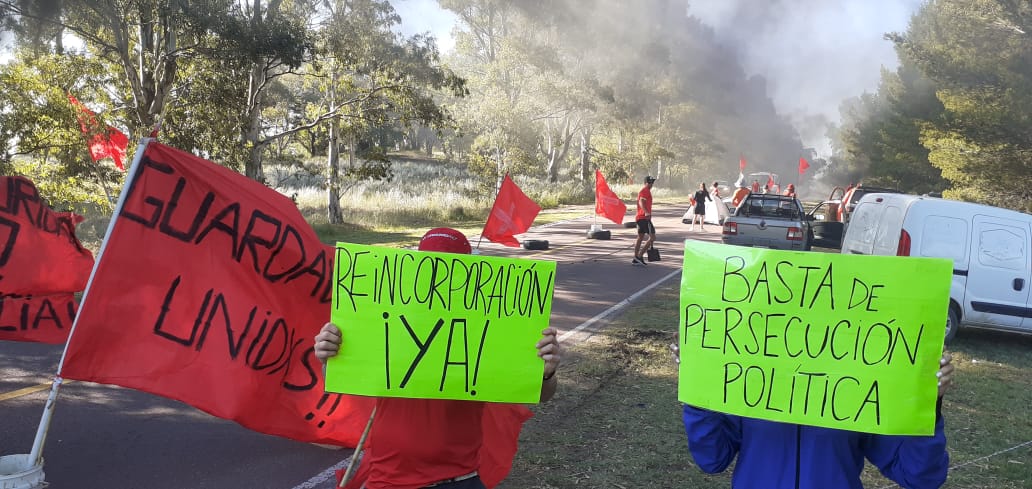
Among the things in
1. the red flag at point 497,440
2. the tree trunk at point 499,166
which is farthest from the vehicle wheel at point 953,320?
the tree trunk at point 499,166

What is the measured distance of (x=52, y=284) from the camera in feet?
15.5

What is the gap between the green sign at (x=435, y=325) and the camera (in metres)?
2.52

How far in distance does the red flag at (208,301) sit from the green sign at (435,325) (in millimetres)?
949

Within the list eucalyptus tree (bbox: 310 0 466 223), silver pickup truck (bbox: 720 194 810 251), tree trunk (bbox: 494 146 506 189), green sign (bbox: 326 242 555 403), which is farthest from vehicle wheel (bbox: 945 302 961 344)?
tree trunk (bbox: 494 146 506 189)

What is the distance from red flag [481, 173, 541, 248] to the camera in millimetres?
10695

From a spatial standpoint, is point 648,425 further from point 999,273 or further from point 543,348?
point 999,273

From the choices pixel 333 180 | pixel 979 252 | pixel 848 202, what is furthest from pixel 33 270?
pixel 848 202

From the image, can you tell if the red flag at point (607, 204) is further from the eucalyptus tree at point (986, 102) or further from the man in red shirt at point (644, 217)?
the eucalyptus tree at point (986, 102)

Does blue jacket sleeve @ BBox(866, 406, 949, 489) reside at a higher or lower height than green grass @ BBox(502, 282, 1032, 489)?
higher

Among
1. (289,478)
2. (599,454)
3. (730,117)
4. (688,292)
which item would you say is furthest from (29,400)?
(730,117)

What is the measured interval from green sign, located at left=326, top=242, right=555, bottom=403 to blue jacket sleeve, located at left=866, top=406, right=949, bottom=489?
1190 mm

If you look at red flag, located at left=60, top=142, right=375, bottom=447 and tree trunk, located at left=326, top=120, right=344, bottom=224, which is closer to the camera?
red flag, located at left=60, top=142, right=375, bottom=447

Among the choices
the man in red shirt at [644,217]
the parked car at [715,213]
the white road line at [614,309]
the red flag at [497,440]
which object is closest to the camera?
the red flag at [497,440]

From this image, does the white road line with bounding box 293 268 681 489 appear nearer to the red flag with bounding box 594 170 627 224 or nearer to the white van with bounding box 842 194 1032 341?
the red flag with bounding box 594 170 627 224
